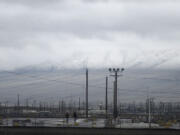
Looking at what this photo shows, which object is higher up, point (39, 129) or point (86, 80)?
point (86, 80)

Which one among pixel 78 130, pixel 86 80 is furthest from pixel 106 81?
pixel 78 130

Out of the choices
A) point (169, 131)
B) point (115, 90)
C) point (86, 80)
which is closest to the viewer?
point (169, 131)

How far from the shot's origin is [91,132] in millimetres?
34938

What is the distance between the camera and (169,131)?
34375mm

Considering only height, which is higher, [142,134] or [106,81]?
[106,81]

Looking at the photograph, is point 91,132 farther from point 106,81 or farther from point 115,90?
point 106,81

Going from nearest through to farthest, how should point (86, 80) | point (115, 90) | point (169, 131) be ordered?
point (169, 131) < point (115, 90) < point (86, 80)

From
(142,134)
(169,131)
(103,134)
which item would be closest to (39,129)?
(103,134)

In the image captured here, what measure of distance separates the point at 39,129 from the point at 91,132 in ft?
18.3

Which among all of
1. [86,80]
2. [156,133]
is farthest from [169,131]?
[86,80]

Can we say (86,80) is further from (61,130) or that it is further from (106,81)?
(61,130)

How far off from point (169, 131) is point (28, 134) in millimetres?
14742

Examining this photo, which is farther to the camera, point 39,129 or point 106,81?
point 106,81

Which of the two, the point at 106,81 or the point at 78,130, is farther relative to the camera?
the point at 106,81
